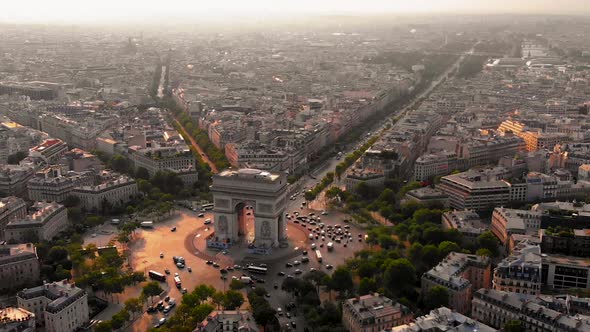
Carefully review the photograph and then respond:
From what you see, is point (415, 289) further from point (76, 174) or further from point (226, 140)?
point (226, 140)

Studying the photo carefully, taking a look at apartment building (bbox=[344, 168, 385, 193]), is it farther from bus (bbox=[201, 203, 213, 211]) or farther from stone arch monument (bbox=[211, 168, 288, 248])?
stone arch monument (bbox=[211, 168, 288, 248])

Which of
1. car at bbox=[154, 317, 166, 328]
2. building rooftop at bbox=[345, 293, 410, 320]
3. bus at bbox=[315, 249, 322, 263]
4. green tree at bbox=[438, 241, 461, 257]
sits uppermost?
building rooftop at bbox=[345, 293, 410, 320]

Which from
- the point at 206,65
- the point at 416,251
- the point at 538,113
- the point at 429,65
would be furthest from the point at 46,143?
the point at 429,65

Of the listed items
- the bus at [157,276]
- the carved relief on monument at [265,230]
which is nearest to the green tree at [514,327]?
the carved relief on monument at [265,230]

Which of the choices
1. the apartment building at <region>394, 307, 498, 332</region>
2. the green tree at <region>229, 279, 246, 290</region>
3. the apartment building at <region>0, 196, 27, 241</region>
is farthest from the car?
the apartment building at <region>0, 196, 27, 241</region>

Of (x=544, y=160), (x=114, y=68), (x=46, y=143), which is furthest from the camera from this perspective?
(x=114, y=68)
